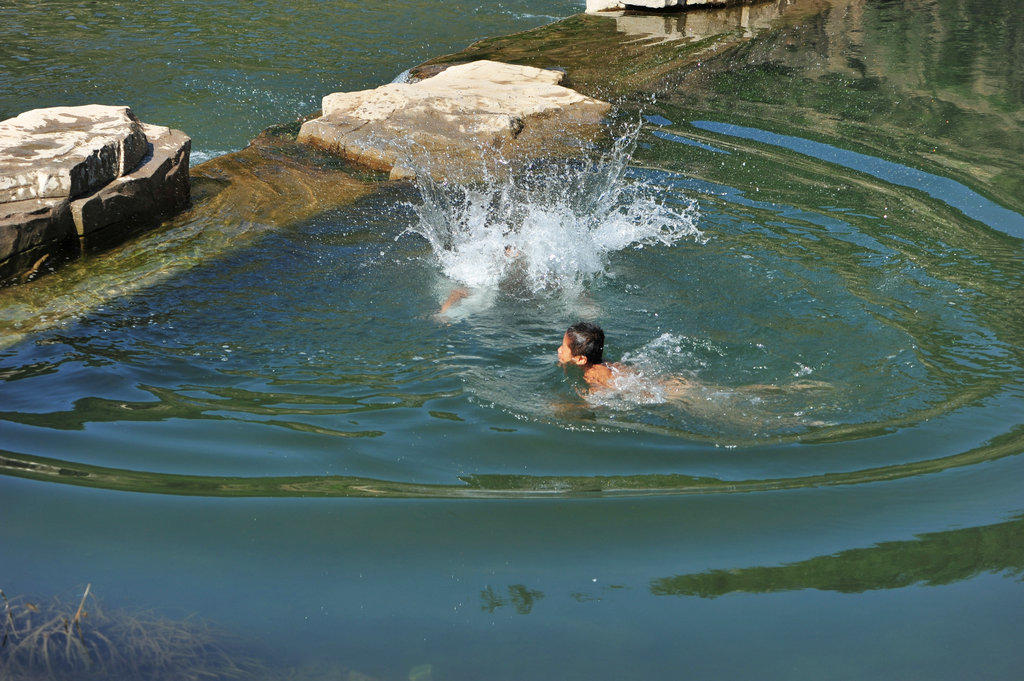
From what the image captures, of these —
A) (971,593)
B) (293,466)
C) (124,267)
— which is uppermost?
(124,267)

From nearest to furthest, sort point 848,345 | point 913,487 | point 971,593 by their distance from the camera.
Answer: point 971,593 → point 913,487 → point 848,345

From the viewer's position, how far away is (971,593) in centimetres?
340

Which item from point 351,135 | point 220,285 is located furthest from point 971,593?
point 351,135

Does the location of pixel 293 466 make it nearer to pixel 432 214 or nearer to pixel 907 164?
pixel 432 214

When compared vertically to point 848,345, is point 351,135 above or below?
above

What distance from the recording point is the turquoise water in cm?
326

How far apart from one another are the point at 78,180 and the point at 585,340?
3.96 m

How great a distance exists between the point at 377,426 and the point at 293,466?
A: 54cm

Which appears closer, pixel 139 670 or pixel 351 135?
pixel 139 670

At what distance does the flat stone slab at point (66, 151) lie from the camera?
6305 mm

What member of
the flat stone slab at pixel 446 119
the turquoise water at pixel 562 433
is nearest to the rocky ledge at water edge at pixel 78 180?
the turquoise water at pixel 562 433

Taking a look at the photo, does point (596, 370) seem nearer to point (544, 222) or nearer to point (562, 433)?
point (562, 433)

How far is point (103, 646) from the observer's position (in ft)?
9.96

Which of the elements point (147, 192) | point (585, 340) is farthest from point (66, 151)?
point (585, 340)
